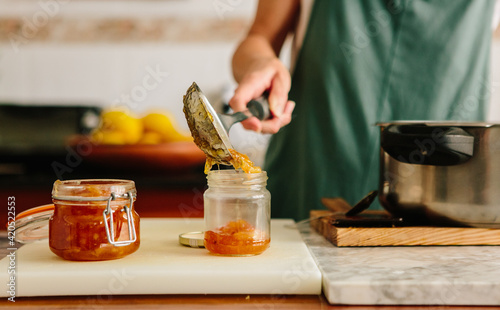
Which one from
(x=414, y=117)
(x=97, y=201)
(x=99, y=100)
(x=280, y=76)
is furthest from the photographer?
(x=99, y=100)

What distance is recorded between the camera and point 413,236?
0.81 metres

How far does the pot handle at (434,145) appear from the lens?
0.77 meters

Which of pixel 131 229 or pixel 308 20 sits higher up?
pixel 308 20

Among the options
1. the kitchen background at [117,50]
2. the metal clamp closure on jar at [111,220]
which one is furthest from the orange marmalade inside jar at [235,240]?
the kitchen background at [117,50]

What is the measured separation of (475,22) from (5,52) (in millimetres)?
2289

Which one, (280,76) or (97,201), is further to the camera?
(280,76)

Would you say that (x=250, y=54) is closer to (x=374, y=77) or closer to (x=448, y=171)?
(x=374, y=77)

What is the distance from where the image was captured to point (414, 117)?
1.29 m

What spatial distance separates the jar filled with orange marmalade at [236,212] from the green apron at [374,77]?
1.71 feet

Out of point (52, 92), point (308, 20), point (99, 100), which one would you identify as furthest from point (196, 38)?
point (308, 20)

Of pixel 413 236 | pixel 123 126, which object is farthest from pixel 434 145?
pixel 123 126

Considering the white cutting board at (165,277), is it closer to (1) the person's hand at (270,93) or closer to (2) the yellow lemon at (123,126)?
(1) the person's hand at (270,93)

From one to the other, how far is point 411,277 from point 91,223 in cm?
43

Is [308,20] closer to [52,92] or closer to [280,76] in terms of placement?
[280,76]
